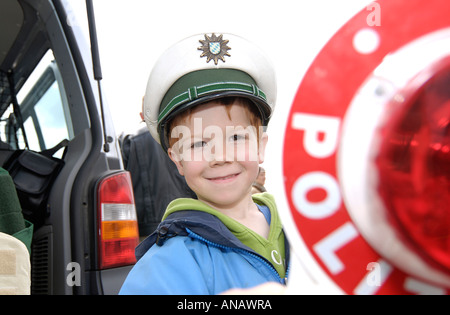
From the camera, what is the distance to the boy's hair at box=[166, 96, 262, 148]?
2.82 feet

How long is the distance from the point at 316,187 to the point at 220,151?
47cm

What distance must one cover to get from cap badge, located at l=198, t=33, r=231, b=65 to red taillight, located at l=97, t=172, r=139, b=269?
1006 mm

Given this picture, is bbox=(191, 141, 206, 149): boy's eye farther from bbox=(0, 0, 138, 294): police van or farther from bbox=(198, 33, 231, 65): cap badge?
bbox=(0, 0, 138, 294): police van

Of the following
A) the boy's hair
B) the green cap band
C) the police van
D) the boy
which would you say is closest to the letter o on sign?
the boy

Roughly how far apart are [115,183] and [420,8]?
57.3 inches

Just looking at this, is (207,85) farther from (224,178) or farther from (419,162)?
(419,162)

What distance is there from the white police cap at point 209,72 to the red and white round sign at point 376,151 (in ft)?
1.24

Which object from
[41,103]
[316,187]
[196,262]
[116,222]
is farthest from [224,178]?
[41,103]

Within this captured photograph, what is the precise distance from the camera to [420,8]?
1.07 feet

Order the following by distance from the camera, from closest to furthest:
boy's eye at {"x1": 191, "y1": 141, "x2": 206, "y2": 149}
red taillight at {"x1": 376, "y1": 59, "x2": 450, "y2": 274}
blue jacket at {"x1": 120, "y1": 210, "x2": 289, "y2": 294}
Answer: red taillight at {"x1": 376, "y1": 59, "x2": 450, "y2": 274}, blue jacket at {"x1": 120, "y1": 210, "x2": 289, "y2": 294}, boy's eye at {"x1": 191, "y1": 141, "x2": 206, "y2": 149}

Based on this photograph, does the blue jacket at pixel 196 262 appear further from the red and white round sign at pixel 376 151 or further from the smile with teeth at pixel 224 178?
the red and white round sign at pixel 376 151

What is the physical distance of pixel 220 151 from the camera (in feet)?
2.62

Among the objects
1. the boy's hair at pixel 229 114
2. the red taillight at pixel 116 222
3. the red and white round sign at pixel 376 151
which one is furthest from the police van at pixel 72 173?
the red and white round sign at pixel 376 151

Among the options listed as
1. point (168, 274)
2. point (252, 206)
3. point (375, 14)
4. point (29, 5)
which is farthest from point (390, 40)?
point (29, 5)
